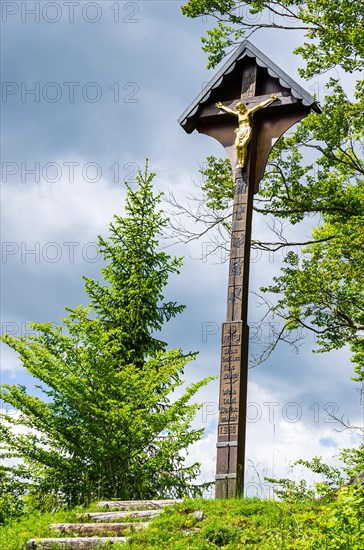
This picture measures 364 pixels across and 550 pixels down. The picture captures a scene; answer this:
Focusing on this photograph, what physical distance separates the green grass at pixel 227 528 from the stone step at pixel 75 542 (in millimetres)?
180

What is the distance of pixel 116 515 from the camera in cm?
830

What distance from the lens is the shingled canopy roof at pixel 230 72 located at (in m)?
10.9

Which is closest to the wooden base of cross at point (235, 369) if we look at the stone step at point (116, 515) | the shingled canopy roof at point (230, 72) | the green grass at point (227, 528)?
the green grass at point (227, 528)

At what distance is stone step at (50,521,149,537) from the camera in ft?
25.4

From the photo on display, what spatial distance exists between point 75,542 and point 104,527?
502mm

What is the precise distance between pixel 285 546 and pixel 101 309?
418 inches

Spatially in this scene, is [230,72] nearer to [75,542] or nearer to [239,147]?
[239,147]

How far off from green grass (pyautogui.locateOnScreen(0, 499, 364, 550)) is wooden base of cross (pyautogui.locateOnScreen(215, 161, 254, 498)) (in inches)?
31.5

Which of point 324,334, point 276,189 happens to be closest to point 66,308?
point 276,189

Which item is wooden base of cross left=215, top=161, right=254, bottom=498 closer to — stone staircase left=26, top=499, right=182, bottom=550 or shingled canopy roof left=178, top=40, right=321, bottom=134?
stone staircase left=26, top=499, right=182, bottom=550

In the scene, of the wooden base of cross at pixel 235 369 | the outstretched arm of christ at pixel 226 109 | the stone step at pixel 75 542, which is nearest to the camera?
the stone step at pixel 75 542

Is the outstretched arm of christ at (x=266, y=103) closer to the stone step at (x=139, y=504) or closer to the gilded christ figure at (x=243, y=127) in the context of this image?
the gilded christ figure at (x=243, y=127)

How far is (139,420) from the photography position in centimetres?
1216

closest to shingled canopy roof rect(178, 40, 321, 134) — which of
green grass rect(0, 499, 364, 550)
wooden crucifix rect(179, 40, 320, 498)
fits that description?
wooden crucifix rect(179, 40, 320, 498)
